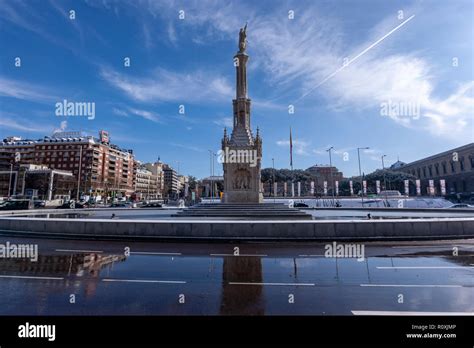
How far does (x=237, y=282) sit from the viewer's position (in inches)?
307

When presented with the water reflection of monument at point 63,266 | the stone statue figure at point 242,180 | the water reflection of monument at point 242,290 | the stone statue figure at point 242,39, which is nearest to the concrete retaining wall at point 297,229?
the water reflection of monument at point 63,266

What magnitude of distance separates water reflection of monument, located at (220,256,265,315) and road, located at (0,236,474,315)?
25 mm

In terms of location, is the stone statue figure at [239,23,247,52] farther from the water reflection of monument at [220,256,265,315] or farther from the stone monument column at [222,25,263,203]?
the water reflection of monument at [220,256,265,315]

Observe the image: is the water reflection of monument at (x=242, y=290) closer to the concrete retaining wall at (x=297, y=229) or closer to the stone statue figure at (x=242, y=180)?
the concrete retaining wall at (x=297, y=229)

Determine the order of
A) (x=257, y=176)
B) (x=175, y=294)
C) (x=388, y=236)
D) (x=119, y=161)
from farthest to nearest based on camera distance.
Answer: (x=119, y=161) → (x=257, y=176) → (x=388, y=236) → (x=175, y=294)

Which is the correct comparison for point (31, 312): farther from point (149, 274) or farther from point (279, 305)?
point (279, 305)

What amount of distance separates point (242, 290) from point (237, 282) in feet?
2.37

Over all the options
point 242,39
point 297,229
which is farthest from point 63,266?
point 242,39

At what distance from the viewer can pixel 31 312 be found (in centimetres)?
571

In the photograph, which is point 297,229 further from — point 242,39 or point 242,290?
point 242,39

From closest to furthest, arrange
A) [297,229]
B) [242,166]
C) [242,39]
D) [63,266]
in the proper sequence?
[63,266]
[297,229]
[242,166]
[242,39]

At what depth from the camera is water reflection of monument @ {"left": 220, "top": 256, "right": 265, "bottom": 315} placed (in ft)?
19.3

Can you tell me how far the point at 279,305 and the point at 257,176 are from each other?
74.8 feet
